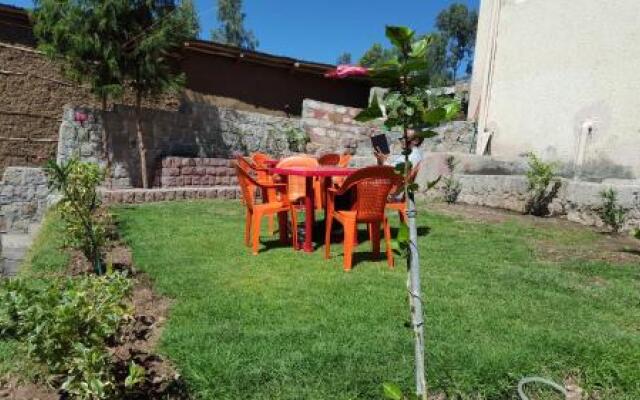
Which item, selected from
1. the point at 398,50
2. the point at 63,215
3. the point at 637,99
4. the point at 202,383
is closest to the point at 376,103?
the point at 398,50

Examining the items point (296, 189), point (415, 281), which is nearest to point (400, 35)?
point (415, 281)

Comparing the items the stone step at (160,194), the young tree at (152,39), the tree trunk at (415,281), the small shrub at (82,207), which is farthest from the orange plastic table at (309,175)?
the young tree at (152,39)

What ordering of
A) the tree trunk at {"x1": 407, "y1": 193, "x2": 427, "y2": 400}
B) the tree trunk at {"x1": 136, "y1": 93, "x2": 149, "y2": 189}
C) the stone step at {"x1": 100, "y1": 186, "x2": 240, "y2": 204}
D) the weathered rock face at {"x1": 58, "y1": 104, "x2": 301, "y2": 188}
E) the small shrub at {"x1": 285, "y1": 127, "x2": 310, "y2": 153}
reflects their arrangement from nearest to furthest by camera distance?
the tree trunk at {"x1": 407, "y1": 193, "x2": 427, "y2": 400}
the stone step at {"x1": 100, "y1": 186, "x2": 240, "y2": 204}
the weathered rock face at {"x1": 58, "y1": 104, "x2": 301, "y2": 188}
the tree trunk at {"x1": 136, "y1": 93, "x2": 149, "y2": 189}
the small shrub at {"x1": 285, "y1": 127, "x2": 310, "y2": 153}

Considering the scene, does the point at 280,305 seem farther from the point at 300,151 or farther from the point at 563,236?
the point at 300,151

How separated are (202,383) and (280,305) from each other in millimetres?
1001

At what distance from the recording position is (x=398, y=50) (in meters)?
1.59

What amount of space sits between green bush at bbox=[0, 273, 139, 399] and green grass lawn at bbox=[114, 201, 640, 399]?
51 cm

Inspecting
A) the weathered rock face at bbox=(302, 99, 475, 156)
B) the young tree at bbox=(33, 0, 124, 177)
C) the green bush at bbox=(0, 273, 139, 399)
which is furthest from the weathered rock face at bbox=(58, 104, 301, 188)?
the green bush at bbox=(0, 273, 139, 399)

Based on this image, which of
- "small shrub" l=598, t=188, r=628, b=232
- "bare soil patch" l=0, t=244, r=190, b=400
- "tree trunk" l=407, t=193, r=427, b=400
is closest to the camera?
"tree trunk" l=407, t=193, r=427, b=400

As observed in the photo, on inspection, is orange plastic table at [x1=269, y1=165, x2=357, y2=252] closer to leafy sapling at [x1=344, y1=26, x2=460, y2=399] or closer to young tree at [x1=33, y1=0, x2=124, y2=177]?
leafy sapling at [x1=344, y1=26, x2=460, y2=399]

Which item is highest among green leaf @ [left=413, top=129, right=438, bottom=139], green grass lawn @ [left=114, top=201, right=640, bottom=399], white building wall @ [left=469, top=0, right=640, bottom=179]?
white building wall @ [left=469, top=0, right=640, bottom=179]

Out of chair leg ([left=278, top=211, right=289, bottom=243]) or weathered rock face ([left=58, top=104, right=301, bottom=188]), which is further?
weathered rock face ([left=58, top=104, right=301, bottom=188])

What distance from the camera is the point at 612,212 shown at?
19.7 feet

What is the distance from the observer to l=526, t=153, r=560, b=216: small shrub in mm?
6988
